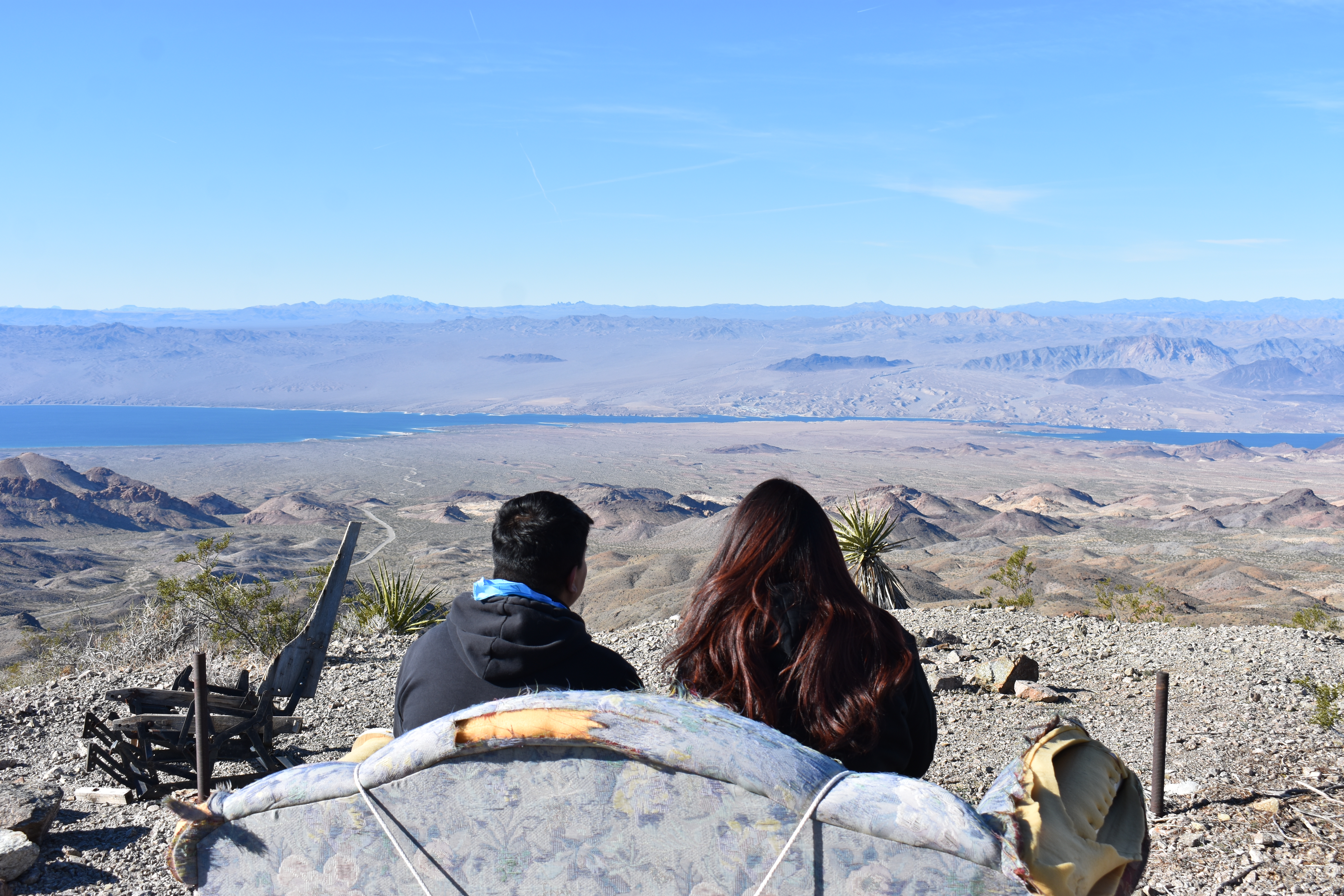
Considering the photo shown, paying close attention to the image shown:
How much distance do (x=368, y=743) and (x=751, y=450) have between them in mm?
115376

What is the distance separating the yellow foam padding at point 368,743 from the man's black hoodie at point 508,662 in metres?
0.12

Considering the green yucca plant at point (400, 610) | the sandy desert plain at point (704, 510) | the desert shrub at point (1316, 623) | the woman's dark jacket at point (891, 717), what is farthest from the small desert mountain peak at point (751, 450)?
the woman's dark jacket at point (891, 717)

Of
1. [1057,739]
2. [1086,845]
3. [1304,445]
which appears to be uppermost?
[1057,739]

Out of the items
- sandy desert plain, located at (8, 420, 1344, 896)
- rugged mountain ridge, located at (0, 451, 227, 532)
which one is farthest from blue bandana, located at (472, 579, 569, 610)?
rugged mountain ridge, located at (0, 451, 227, 532)

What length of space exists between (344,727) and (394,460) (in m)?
97.8

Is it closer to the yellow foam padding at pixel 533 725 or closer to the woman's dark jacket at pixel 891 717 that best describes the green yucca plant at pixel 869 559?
the woman's dark jacket at pixel 891 717

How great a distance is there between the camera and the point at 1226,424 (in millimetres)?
171875

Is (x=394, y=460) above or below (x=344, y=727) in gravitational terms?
below

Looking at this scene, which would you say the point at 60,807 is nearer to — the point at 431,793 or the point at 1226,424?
the point at 431,793

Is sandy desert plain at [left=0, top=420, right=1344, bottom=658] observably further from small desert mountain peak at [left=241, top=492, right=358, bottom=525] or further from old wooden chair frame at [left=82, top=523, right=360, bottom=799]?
old wooden chair frame at [left=82, top=523, right=360, bottom=799]

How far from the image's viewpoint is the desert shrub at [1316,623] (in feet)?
36.2

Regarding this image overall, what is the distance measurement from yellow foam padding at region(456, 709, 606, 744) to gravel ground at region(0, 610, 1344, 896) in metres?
2.81

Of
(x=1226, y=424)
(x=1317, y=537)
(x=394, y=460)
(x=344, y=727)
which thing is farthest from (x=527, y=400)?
(x=344, y=727)

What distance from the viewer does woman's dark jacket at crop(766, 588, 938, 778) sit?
194 cm
